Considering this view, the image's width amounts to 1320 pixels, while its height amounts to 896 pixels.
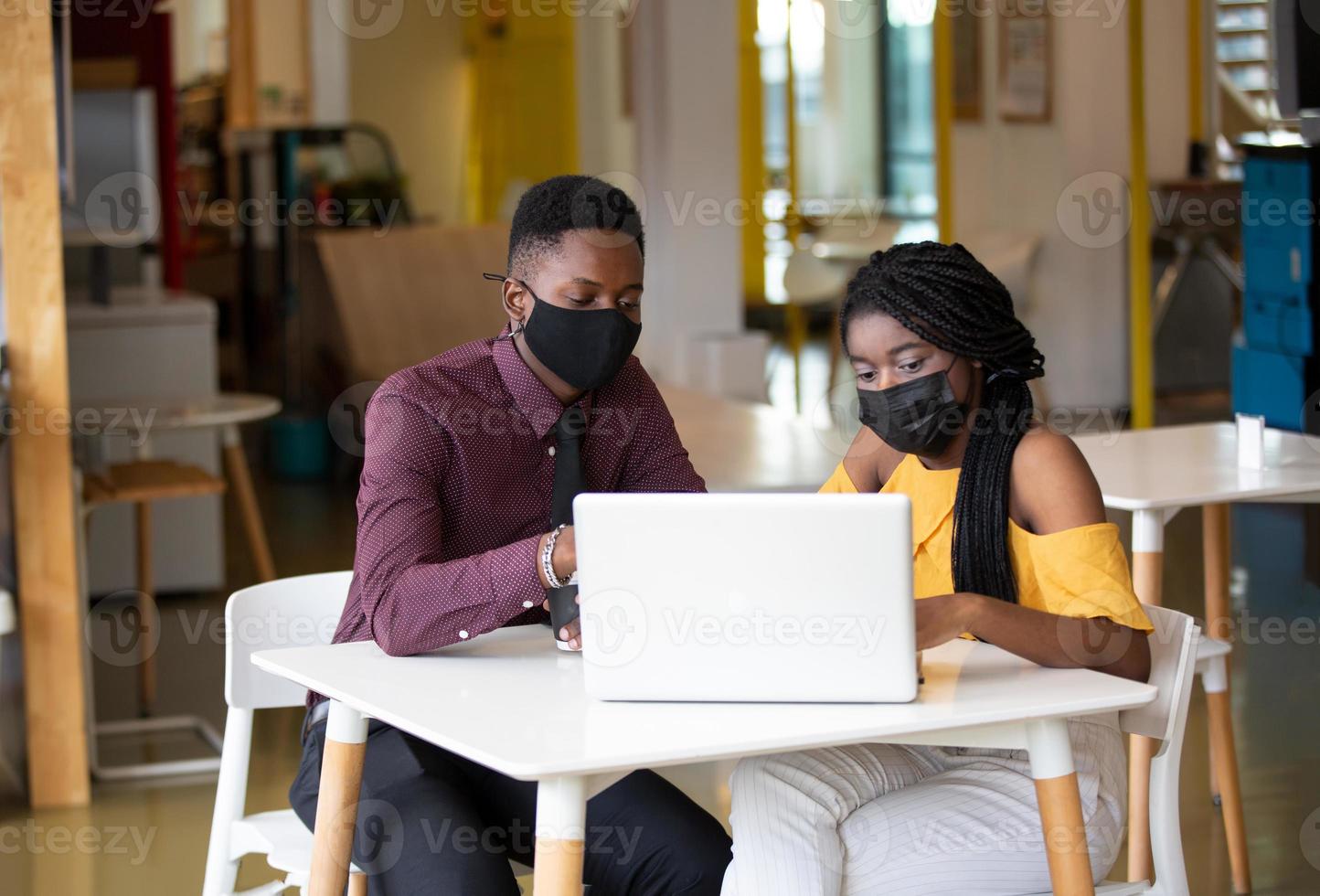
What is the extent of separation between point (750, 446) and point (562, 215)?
283 centimetres

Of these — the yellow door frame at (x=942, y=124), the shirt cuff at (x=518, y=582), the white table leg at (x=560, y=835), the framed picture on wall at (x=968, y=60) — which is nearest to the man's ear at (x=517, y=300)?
the shirt cuff at (x=518, y=582)

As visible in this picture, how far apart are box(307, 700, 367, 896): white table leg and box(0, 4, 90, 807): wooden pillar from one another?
1.93 meters

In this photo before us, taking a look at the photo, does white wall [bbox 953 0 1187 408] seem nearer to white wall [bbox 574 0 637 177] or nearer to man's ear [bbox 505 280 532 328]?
white wall [bbox 574 0 637 177]

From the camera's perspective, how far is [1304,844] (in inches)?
128

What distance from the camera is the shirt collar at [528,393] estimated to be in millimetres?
2227

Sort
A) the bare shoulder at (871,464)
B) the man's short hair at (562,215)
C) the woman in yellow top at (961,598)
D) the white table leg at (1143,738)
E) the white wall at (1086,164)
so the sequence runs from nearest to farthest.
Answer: the woman in yellow top at (961,598), the man's short hair at (562,215), the bare shoulder at (871,464), the white table leg at (1143,738), the white wall at (1086,164)

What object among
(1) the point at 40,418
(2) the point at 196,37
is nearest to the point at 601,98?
(2) the point at 196,37

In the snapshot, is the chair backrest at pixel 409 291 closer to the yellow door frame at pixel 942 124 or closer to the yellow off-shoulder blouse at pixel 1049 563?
the yellow door frame at pixel 942 124

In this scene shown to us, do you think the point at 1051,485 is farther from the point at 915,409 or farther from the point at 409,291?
the point at 409,291

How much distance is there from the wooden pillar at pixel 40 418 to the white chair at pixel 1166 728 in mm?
2460

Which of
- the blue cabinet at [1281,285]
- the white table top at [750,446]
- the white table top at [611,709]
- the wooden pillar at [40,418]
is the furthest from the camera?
the blue cabinet at [1281,285]

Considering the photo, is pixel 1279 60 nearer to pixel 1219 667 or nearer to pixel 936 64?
pixel 1219 667

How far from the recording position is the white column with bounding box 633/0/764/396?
733 centimetres

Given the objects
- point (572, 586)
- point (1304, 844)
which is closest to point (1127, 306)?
point (1304, 844)
